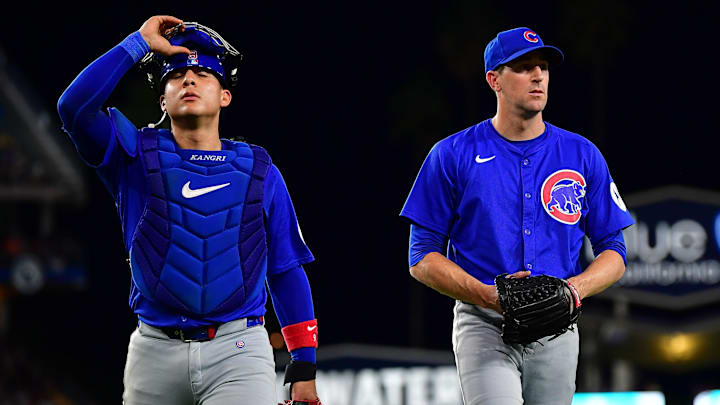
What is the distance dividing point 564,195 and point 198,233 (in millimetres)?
1687

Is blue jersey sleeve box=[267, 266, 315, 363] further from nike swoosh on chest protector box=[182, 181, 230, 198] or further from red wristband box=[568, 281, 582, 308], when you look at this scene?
red wristband box=[568, 281, 582, 308]

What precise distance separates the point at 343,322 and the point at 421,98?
31.1 metres

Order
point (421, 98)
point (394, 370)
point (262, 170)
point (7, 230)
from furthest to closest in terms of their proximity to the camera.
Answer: point (421, 98)
point (7, 230)
point (394, 370)
point (262, 170)

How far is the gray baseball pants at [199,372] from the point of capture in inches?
167

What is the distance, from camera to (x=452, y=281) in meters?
4.73

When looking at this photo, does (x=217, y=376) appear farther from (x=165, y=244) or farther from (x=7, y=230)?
(x=7, y=230)

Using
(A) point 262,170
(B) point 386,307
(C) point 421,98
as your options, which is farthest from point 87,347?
(A) point 262,170

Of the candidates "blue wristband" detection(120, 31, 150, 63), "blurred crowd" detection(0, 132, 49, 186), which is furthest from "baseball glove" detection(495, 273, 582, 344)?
"blurred crowd" detection(0, 132, 49, 186)

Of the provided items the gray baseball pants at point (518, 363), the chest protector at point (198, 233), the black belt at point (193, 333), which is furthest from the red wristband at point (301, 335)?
the gray baseball pants at point (518, 363)

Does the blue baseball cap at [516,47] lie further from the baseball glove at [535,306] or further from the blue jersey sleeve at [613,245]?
the baseball glove at [535,306]

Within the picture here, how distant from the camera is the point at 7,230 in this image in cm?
3250

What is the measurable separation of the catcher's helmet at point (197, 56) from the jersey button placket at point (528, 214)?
1.40 metres

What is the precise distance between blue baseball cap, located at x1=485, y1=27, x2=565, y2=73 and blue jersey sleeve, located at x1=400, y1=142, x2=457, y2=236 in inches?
19.1

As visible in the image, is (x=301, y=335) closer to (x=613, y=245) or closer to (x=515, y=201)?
(x=515, y=201)
